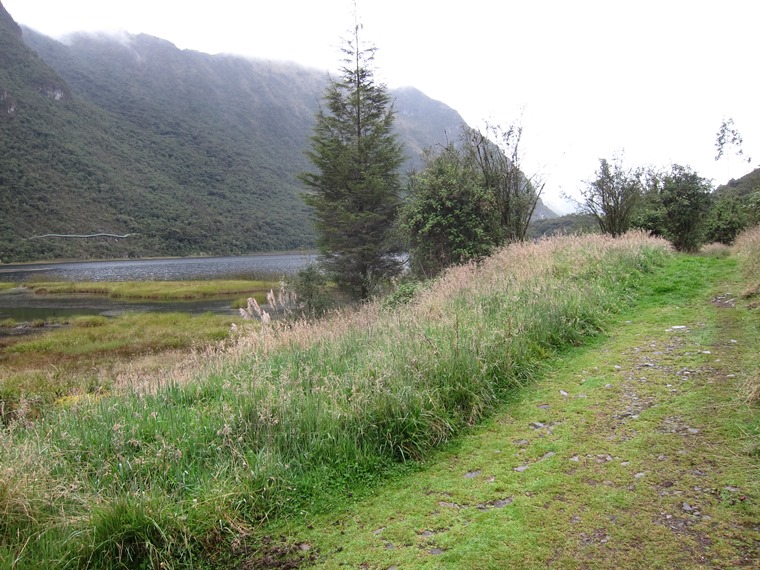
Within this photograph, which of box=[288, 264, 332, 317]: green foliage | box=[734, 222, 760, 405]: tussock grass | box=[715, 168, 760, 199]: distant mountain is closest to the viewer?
box=[734, 222, 760, 405]: tussock grass

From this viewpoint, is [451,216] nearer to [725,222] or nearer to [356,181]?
[356,181]

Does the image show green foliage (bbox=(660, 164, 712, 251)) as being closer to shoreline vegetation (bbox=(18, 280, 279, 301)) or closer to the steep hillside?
shoreline vegetation (bbox=(18, 280, 279, 301))

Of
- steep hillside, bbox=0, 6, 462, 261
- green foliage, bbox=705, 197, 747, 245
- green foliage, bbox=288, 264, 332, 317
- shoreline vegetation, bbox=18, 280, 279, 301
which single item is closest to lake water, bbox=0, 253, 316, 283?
shoreline vegetation, bbox=18, 280, 279, 301

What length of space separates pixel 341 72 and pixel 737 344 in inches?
957

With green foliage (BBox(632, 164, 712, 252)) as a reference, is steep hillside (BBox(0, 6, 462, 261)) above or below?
above

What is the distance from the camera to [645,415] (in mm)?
4199

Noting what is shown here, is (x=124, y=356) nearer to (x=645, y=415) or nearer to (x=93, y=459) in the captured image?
(x=93, y=459)

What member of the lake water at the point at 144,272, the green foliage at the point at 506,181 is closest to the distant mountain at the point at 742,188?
the green foliage at the point at 506,181

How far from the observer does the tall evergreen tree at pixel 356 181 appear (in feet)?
73.4

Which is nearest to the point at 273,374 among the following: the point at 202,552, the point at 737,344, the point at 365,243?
the point at 202,552

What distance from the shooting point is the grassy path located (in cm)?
258

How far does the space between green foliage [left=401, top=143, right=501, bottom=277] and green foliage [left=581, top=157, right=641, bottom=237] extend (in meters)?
7.70

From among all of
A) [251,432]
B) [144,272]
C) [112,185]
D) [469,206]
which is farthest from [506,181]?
[112,185]

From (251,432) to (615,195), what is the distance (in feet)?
72.9
